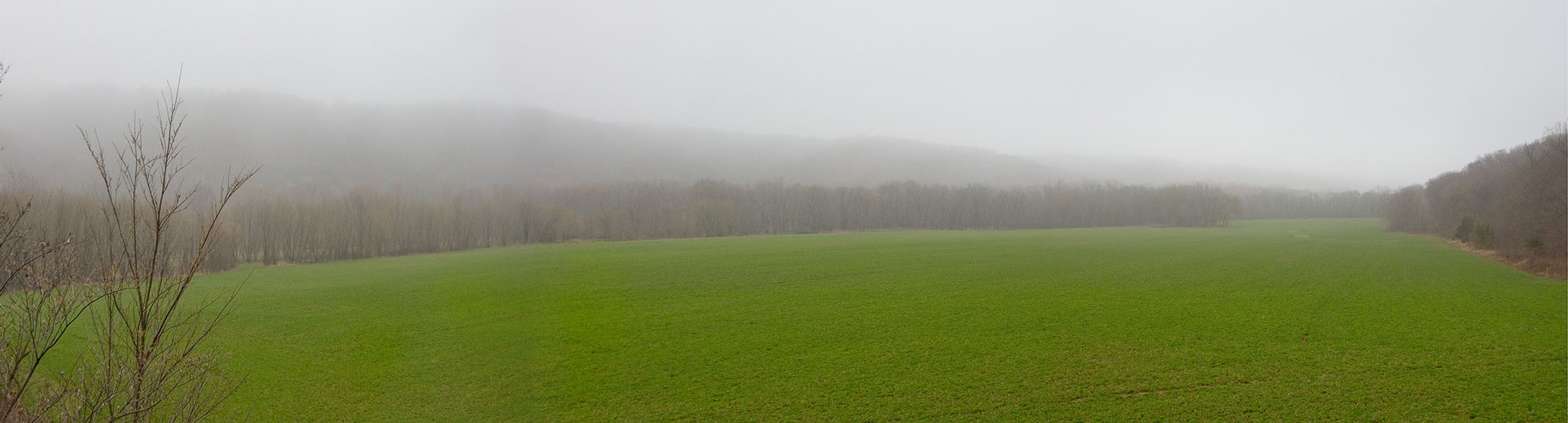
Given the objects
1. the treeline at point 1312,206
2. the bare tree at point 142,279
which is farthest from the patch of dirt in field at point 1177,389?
the treeline at point 1312,206

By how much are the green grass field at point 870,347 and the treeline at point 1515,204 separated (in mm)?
6285

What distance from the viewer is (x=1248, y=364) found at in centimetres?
1282

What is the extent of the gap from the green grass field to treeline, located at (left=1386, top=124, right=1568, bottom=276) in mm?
6285

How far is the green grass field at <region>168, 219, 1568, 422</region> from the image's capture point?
955 centimetres

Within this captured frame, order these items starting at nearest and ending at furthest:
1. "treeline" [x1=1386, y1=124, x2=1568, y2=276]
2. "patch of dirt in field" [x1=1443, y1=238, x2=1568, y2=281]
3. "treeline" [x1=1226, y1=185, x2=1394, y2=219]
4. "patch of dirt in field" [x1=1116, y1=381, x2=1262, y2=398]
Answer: "patch of dirt in field" [x1=1116, y1=381, x2=1262, y2=398]
"patch of dirt in field" [x1=1443, y1=238, x2=1568, y2=281]
"treeline" [x1=1386, y1=124, x2=1568, y2=276]
"treeline" [x1=1226, y1=185, x2=1394, y2=219]

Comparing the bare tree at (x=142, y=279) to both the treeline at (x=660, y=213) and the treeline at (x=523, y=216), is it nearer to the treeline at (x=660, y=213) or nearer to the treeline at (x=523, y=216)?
the treeline at (x=523, y=216)

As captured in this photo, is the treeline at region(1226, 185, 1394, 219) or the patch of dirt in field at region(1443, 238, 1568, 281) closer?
the patch of dirt in field at region(1443, 238, 1568, 281)

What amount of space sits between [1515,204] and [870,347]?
1698 inches

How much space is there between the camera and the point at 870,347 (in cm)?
1481

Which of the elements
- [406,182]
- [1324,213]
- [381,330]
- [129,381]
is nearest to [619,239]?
[381,330]

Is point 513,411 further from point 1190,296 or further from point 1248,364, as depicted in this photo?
point 1190,296

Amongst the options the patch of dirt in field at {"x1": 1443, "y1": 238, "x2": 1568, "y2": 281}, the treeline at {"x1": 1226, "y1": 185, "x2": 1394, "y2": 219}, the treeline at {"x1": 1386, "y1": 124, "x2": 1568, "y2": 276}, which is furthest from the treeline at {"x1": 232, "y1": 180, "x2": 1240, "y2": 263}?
the treeline at {"x1": 1226, "y1": 185, "x2": 1394, "y2": 219}

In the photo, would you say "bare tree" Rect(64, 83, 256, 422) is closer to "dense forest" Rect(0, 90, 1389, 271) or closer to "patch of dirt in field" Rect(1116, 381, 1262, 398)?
"dense forest" Rect(0, 90, 1389, 271)

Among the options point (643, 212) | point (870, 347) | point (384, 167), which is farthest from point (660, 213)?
point (384, 167)
